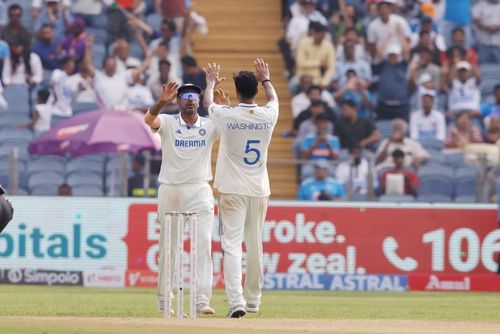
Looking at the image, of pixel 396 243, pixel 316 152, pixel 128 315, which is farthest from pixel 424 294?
pixel 128 315

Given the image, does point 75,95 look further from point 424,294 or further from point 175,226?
point 175,226

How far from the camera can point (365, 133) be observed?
81.3 feet

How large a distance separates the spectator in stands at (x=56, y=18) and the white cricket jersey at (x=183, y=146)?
1233 cm

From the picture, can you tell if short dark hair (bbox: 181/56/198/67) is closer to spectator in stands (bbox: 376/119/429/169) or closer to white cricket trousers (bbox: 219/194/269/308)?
spectator in stands (bbox: 376/119/429/169)

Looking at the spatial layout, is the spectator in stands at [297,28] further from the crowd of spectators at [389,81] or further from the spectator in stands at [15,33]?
the spectator in stands at [15,33]

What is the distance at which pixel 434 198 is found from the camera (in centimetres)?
2350

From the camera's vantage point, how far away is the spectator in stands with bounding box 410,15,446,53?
2744 cm

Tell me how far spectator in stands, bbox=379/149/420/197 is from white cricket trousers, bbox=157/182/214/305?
832cm

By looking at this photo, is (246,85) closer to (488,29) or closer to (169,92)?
(169,92)

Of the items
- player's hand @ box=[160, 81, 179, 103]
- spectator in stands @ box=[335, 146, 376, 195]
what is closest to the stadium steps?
spectator in stands @ box=[335, 146, 376, 195]

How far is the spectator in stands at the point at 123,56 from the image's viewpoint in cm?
2577

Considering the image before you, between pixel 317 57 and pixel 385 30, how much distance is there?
1600mm

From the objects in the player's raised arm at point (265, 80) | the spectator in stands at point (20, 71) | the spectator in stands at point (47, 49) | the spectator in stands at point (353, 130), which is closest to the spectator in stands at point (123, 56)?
the spectator in stands at point (47, 49)

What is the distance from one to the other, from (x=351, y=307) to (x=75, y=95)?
30.6ft
